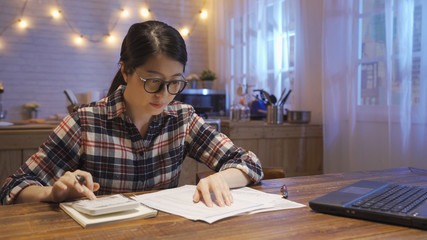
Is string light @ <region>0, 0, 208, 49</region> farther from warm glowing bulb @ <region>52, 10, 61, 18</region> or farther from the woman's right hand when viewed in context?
the woman's right hand

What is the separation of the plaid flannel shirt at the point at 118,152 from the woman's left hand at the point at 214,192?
0.25 meters

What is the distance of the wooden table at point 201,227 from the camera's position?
0.77 m

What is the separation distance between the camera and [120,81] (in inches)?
60.3

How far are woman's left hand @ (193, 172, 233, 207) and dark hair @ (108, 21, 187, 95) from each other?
0.47m

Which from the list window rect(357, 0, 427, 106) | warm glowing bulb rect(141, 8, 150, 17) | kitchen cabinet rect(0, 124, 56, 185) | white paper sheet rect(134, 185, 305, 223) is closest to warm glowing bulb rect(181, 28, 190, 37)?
warm glowing bulb rect(141, 8, 150, 17)

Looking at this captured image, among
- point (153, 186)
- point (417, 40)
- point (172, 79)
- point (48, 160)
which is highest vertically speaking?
point (417, 40)

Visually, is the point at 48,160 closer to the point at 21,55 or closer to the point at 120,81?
the point at 120,81

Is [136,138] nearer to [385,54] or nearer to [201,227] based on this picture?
[201,227]

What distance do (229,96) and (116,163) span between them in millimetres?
4030

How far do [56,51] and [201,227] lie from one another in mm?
4863

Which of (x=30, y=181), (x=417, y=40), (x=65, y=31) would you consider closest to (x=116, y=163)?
(x=30, y=181)

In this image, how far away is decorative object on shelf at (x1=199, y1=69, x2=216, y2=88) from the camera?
5344 mm

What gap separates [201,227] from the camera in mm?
828

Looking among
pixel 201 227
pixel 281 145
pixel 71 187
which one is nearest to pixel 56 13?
pixel 281 145
